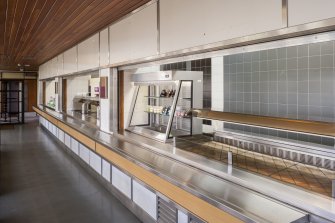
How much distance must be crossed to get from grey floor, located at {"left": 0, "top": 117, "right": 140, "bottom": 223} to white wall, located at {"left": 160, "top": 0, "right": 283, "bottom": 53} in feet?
6.60

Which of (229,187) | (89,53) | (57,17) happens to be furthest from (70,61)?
(229,187)

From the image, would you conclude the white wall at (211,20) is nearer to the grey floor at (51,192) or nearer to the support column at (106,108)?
the support column at (106,108)

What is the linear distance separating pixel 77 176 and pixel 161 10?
123 inches

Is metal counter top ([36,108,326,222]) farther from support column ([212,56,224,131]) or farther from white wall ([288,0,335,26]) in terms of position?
white wall ([288,0,335,26])

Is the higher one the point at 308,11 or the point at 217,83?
the point at 308,11

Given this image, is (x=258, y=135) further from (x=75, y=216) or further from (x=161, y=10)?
(x=75, y=216)

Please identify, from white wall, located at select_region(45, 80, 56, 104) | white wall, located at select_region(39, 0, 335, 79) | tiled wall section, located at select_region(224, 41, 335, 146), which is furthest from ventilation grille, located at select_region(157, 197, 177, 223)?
white wall, located at select_region(45, 80, 56, 104)

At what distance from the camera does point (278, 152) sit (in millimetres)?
2326

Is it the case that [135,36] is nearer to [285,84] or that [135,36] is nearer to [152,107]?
[152,107]

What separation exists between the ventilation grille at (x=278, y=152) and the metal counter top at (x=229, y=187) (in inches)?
19.7

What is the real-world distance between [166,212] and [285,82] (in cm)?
162

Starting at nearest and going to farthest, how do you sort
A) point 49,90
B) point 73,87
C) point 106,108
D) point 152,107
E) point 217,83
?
point 217,83
point 152,107
point 106,108
point 73,87
point 49,90

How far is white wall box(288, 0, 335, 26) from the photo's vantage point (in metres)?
1.32

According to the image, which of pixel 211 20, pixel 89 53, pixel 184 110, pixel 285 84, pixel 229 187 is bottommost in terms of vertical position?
pixel 229 187
